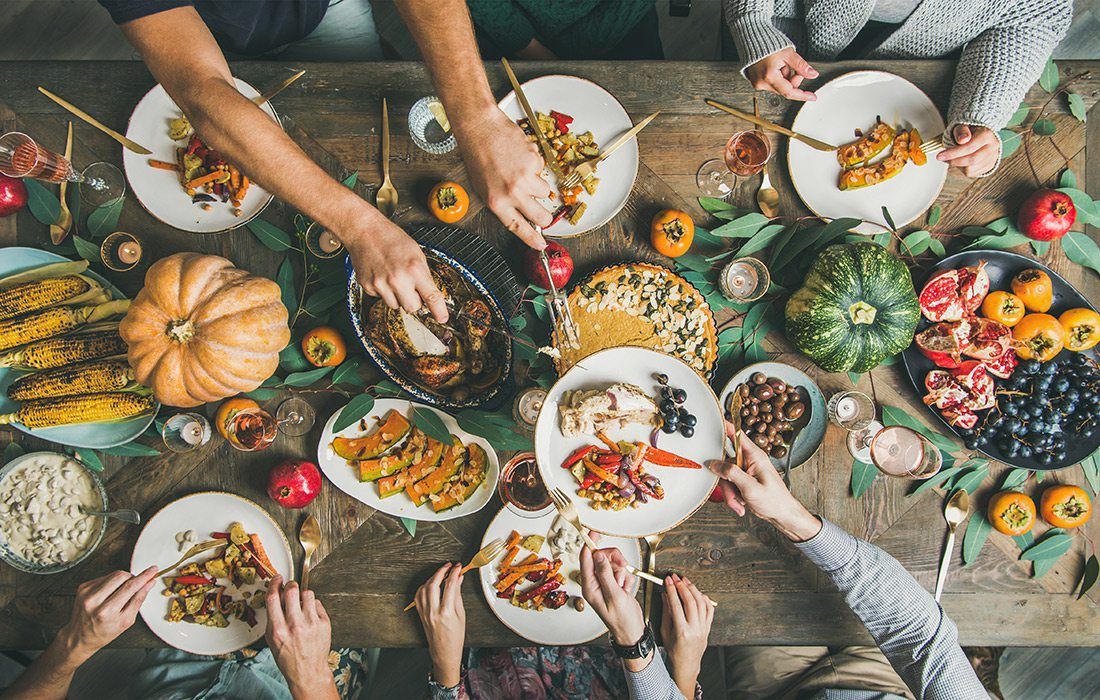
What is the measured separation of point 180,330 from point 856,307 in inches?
65.9

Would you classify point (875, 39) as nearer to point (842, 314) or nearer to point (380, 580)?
point (842, 314)

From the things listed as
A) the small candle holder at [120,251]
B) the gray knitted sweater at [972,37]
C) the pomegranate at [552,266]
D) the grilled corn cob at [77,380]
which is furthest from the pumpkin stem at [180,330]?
the gray knitted sweater at [972,37]

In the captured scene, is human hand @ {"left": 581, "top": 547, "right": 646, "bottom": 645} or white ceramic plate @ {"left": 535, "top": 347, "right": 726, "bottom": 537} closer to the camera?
white ceramic plate @ {"left": 535, "top": 347, "right": 726, "bottom": 537}

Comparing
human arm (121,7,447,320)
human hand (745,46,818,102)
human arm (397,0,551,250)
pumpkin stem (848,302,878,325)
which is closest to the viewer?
human arm (121,7,447,320)

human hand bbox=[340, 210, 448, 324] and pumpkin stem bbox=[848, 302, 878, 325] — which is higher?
human hand bbox=[340, 210, 448, 324]

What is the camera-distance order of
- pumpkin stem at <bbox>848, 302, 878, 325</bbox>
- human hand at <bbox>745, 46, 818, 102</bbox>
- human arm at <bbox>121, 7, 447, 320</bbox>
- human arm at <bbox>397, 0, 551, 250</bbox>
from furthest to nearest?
human hand at <bbox>745, 46, 818, 102</bbox> → pumpkin stem at <bbox>848, 302, 878, 325</bbox> → human arm at <bbox>397, 0, 551, 250</bbox> → human arm at <bbox>121, 7, 447, 320</bbox>

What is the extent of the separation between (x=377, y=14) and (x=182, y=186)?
1.57 metres

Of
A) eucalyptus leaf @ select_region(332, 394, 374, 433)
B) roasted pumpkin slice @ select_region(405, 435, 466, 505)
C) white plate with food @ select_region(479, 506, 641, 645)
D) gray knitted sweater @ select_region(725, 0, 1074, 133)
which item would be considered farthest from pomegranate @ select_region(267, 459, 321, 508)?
gray knitted sweater @ select_region(725, 0, 1074, 133)

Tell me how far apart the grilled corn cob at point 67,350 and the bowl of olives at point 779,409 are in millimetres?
1671

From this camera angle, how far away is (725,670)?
2.51 m

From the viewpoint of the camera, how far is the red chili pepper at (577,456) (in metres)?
1.63

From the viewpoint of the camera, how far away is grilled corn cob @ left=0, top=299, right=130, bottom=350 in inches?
67.2

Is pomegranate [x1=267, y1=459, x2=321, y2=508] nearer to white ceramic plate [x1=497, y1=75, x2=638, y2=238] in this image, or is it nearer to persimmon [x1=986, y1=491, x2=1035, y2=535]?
white ceramic plate [x1=497, y1=75, x2=638, y2=238]

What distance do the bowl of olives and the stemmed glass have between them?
1.82m
